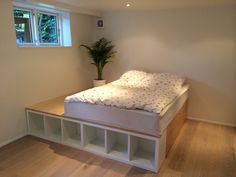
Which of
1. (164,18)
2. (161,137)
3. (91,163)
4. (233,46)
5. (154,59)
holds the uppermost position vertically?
(164,18)

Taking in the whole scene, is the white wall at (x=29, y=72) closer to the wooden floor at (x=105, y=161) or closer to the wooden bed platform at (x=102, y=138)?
the wooden bed platform at (x=102, y=138)

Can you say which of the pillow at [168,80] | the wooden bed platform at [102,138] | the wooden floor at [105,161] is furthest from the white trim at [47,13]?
the pillow at [168,80]

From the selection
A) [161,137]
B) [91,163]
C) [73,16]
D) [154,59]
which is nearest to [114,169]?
[91,163]

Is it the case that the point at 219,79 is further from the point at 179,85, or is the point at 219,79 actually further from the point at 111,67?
the point at 111,67

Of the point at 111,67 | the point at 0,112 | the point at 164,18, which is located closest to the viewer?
the point at 0,112

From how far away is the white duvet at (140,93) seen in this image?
8.02 feet

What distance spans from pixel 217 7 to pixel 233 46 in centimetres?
70

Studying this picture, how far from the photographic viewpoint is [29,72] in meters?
3.19

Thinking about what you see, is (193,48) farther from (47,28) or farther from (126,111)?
(47,28)

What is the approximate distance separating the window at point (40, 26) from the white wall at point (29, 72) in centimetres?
17

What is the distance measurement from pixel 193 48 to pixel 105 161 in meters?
2.50

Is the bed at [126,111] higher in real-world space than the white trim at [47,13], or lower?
lower

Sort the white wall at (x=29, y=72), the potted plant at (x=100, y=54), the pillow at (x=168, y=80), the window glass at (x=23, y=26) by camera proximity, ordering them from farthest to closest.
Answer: the potted plant at (x=100, y=54), the pillow at (x=168, y=80), the window glass at (x=23, y=26), the white wall at (x=29, y=72)

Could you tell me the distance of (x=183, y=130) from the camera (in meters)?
3.38
